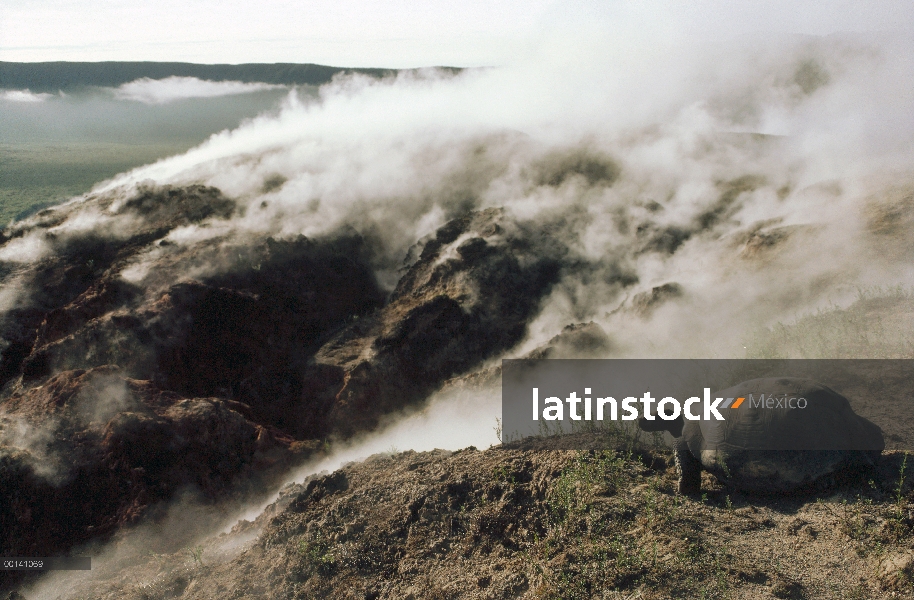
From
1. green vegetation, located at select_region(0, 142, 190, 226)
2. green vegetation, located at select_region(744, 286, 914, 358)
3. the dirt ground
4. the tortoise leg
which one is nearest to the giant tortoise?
the tortoise leg

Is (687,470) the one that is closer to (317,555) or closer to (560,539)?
(560,539)

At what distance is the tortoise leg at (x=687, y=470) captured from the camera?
16.6 ft

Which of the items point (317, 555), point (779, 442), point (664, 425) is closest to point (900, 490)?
point (779, 442)

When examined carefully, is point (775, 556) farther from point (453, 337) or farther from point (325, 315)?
point (325, 315)

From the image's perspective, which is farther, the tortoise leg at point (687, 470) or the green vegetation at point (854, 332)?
the green vegetation at point (854, 332)

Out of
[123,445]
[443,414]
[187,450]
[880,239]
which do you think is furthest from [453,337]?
[880,239]

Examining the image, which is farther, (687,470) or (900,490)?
(687,470)

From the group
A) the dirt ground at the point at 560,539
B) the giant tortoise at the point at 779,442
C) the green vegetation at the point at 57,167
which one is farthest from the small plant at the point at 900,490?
the green vegetation at the point at 57,167

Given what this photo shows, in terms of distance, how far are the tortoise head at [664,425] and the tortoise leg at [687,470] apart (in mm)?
146

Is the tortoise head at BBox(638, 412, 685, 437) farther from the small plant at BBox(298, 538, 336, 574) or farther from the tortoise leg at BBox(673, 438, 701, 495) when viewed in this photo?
the small plant at BBox(298, 538, 336, 574)

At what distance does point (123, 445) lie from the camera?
10039mm

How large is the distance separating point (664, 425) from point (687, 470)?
0.43m

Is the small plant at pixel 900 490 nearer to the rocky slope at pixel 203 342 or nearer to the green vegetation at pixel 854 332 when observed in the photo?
the green vegetation at pixel 854 332

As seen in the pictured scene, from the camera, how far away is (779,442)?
4.84 m
